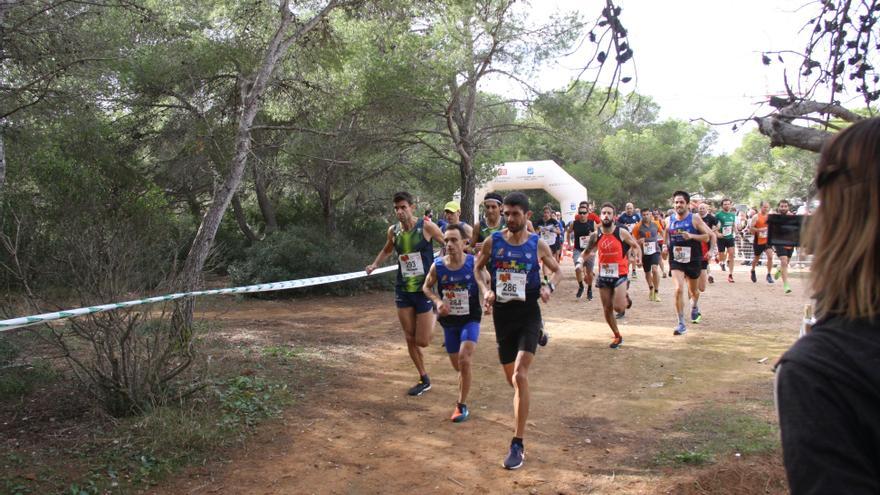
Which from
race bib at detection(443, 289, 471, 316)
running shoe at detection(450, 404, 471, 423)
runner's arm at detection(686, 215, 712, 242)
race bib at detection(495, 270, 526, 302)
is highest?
runner's arm at detection(686, 215, 712, 242)

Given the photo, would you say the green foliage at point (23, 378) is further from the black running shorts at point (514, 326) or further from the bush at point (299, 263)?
the bush at point (299, 263)

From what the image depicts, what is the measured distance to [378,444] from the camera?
205 inches

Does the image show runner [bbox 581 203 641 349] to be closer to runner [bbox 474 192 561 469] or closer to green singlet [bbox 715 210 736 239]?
runner [bbox 474 192 561 469]

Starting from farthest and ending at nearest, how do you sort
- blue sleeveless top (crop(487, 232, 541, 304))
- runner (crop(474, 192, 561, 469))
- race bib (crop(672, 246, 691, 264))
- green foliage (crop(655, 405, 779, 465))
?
1. race bib (crop(672, 246, 691, 264))
2. blue sleeveless top (crop(487, 232, 541, 304))
3. runner (crop(474, 192, 561, 469))
4. green foliage (crop(655, 405, 779, 465))

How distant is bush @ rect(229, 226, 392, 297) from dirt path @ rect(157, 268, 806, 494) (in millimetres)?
3759

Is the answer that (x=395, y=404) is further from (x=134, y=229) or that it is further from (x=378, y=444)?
(x=134, y=229)

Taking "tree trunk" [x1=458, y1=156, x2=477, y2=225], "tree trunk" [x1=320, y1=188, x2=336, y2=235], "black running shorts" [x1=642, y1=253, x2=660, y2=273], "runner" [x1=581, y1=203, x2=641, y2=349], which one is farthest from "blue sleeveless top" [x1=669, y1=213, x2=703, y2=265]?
"tree trunk" [x1=320, y1=188, x2=336, y2=235]

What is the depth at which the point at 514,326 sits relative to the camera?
5.08 metres

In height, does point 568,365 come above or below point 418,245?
below

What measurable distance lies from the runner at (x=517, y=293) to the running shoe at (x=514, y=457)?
11 mm

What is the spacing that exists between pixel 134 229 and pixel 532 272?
3.86m

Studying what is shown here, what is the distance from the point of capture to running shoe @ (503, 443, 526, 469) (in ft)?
15.3

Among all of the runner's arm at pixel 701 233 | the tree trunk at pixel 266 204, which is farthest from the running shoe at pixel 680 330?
the tree trunk at pixel 266 204

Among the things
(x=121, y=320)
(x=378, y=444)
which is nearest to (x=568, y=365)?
(x=378, y=444)
